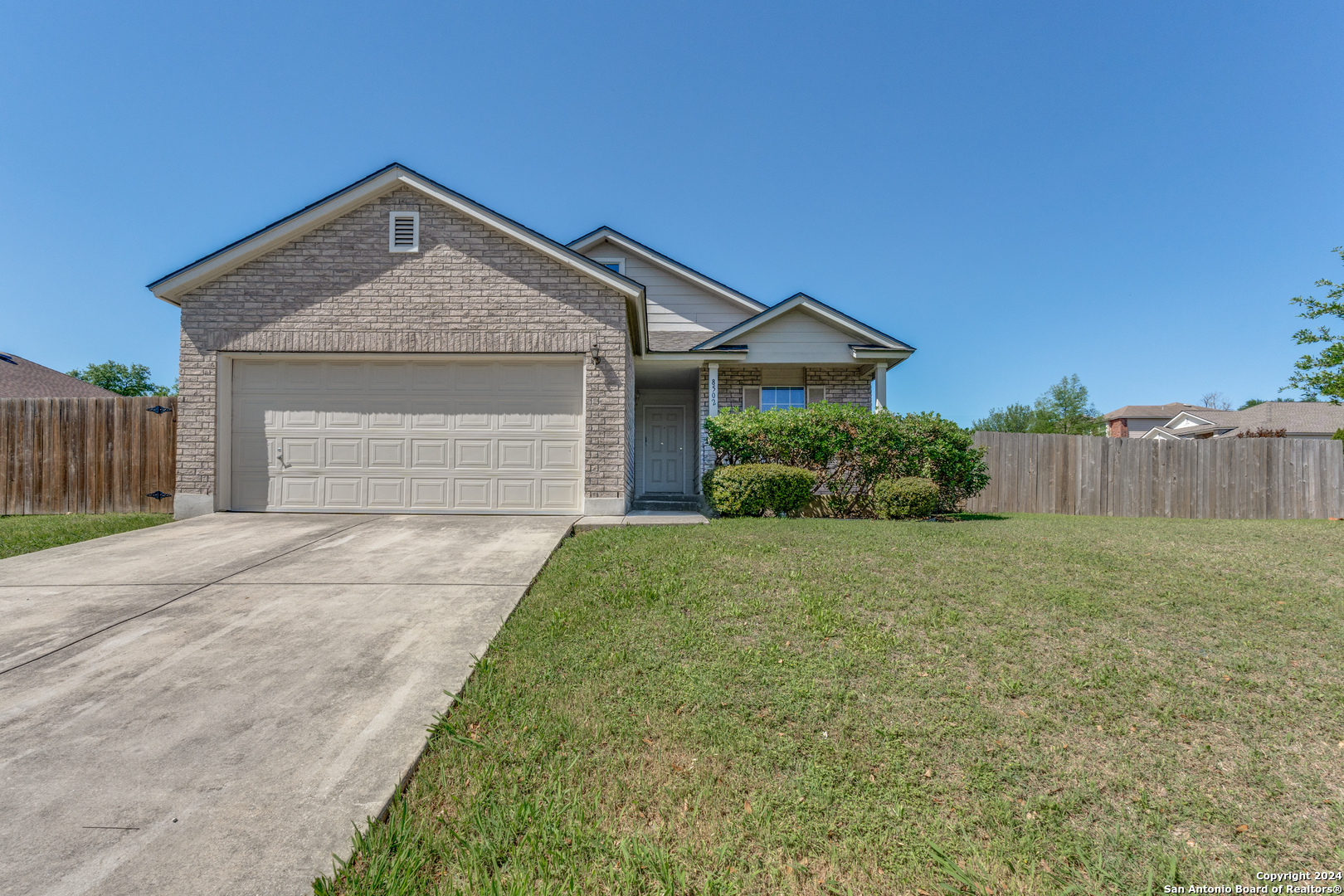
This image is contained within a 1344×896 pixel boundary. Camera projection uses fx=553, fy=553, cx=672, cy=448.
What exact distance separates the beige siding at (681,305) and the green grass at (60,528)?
10759 millimetres

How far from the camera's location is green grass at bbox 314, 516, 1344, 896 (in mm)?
1804

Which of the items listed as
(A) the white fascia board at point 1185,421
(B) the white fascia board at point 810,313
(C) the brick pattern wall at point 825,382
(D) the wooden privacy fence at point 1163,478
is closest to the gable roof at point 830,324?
(B) the white fascia board at point 810,313

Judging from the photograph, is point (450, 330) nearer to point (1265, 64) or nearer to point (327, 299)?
point (327, 299)

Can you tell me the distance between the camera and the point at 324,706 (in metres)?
2.78

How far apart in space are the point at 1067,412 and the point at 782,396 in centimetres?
5266

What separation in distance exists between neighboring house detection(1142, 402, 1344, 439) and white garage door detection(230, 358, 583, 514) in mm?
32217

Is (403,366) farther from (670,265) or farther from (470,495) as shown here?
(670,265)

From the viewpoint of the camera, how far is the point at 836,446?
9.73 metres

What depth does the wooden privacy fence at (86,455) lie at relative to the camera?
362 inches

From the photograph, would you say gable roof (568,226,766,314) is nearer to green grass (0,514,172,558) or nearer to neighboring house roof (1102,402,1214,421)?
green grass (0,514,172,558)

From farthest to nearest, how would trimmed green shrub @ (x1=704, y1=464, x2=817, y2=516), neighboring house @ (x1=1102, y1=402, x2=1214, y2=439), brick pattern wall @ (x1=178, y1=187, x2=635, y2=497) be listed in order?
neighboring house @ (x1=1102, y1=402, x2=1214, y2=439)
trimmed green shrub @ (x1=704, y1=464, x2=817, y2=516)
brick pattern wall @ (x1=178, y1=187, x2=635, y2=497)

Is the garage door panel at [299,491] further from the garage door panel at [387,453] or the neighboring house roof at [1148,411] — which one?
the neighboring house roof at [1148,411]

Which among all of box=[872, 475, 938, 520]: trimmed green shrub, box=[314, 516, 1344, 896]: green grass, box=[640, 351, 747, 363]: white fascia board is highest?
box=[640, 351, 747, 363]: white fascia board

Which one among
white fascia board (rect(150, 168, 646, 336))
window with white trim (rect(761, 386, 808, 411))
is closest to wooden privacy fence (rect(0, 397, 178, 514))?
white fascia board (rect(150, 168, 646, 336))
